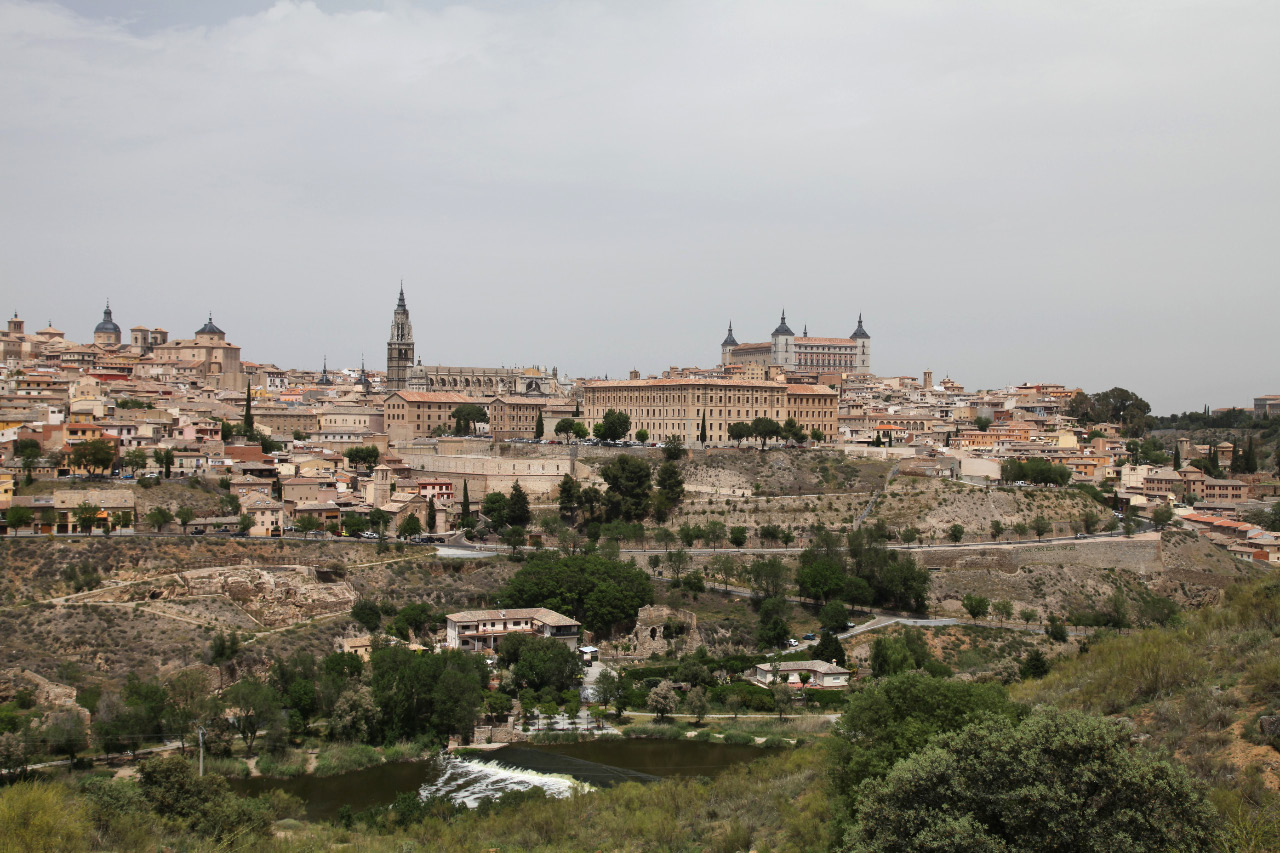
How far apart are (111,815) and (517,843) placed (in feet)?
23.5

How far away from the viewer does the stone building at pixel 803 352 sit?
337 ft

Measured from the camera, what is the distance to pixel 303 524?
144 feet

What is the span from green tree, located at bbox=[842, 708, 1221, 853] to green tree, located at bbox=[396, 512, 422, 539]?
34.8m

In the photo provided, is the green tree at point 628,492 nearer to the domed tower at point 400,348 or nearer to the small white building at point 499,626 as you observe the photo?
the small white building at point 499,626

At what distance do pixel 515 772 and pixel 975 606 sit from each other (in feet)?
73.2

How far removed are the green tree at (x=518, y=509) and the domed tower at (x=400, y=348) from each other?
4639 cm

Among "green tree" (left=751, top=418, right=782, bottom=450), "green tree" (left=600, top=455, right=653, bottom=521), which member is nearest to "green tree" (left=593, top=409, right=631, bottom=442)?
"green tree" (left=751, top=418, right=782, bottom=450)

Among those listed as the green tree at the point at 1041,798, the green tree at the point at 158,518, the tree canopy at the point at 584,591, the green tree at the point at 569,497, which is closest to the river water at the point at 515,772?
the tree canopy at the point at 584,591

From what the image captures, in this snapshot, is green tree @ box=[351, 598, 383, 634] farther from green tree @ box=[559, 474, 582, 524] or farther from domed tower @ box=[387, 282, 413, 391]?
domed tower @ box=[387, 282, 413, 391]

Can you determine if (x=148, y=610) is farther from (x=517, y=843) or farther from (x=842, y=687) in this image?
(x=842, y=687)

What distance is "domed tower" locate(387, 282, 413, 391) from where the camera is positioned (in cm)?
9662

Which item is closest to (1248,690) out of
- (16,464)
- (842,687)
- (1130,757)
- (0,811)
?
(1130,757)

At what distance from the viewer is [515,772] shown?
26.8m

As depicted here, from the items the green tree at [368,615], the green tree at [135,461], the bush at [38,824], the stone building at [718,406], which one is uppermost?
the stone building at [718,406]
